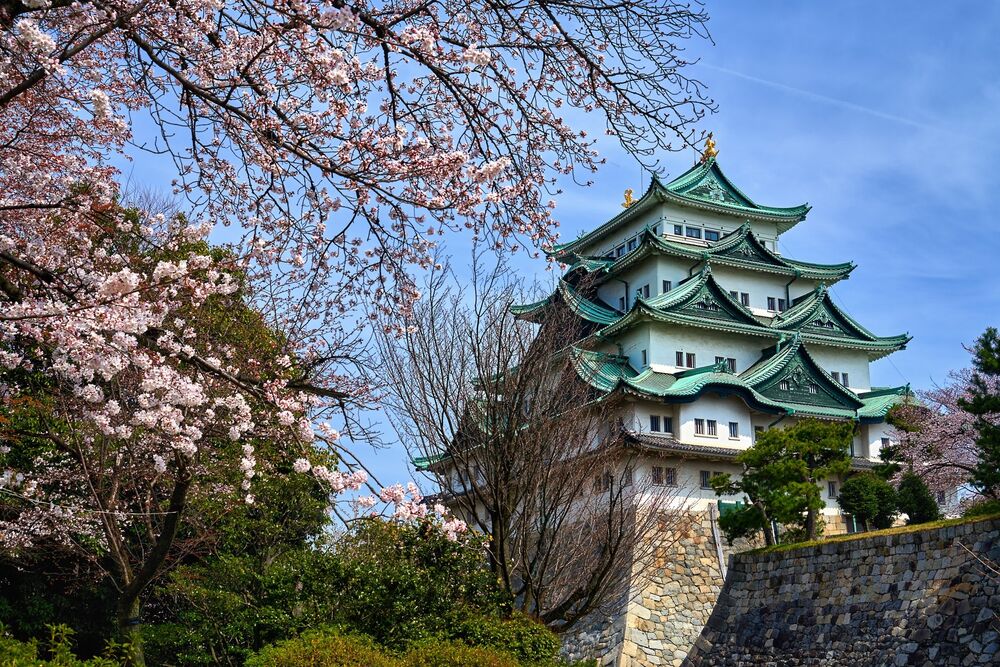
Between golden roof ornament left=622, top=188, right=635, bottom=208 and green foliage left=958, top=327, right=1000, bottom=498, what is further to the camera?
golden roof ornament left=622, top=188, right=635, bottom=208

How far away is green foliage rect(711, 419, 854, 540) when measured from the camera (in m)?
20.4

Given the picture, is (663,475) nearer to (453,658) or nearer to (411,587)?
(411,587)

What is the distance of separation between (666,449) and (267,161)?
21058 millimetres

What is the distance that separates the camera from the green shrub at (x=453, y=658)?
9484 mm

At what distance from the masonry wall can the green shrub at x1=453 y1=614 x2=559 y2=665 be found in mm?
8026

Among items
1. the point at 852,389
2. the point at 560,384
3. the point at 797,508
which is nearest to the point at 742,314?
the point at 852,389

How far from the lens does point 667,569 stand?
23719 millimetres

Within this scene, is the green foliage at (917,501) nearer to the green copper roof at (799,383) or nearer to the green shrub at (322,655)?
the green copper roof at (799,383)

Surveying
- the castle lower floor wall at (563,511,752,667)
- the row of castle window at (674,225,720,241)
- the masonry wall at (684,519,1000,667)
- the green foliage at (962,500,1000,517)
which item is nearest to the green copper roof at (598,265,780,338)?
the row of castle window at (674,225,720,241)

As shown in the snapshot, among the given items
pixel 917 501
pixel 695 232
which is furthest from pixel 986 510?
pixel 695 232

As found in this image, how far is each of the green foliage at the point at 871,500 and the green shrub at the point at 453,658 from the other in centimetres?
1699

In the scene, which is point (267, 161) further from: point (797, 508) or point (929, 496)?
point (929, 496)

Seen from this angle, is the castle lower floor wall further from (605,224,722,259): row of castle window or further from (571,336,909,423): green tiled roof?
(605,224,722,259): row of castle window

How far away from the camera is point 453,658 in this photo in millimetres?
9539
